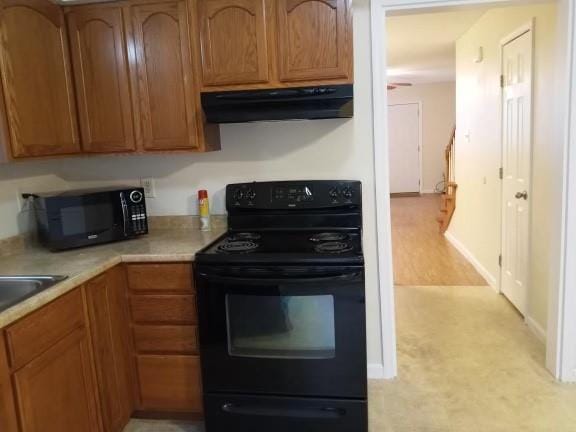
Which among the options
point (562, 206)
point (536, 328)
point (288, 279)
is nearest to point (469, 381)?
point (536, 328)

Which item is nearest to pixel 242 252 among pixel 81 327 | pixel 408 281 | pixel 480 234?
pixel 81 327

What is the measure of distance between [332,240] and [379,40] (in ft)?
3.44

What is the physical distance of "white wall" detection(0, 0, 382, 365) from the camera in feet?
8.07

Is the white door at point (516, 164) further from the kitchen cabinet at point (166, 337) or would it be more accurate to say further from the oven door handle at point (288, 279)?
the kitchen cabinet at point (166, 337)

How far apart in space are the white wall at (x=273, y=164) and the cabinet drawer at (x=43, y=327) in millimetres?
827

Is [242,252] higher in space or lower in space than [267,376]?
higher

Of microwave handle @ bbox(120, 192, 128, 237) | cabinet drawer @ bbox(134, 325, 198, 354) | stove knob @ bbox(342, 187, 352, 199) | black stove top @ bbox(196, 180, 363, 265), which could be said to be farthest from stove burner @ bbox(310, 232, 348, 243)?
microwave handle @ bbox(120, 192, 128, 237)

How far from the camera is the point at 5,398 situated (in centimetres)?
145

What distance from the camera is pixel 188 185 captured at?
271 centimetres

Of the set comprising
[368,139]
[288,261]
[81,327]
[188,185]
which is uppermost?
[368,139]

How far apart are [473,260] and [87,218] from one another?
3738 millimetres

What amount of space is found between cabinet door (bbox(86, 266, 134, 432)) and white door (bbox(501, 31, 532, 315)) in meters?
2.64

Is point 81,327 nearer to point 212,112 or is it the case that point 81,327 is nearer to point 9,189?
point 9,189

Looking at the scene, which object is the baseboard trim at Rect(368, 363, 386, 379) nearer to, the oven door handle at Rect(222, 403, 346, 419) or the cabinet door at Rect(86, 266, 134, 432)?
the oven door handle at Rect(222, 403, 346, 419)
